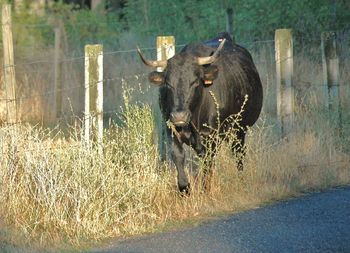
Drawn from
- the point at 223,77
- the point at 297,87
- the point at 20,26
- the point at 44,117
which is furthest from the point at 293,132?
the point at 20,26

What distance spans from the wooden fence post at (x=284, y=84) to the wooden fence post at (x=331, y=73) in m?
0.64

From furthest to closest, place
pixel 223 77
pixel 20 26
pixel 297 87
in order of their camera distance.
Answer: pixel 20 26
pixel 297 87
pixel 223 77

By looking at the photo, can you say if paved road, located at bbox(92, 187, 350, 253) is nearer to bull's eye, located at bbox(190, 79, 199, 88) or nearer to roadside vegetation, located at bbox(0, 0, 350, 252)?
roadside vegetation, located at bbox(0, 0, 350, 252)

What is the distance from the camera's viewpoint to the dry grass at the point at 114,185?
1112 cm

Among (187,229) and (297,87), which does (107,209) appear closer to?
(187,229)

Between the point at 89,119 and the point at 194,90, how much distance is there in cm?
146

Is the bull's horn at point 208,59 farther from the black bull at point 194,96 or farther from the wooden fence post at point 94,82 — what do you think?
the wooden fence post at point 94,82

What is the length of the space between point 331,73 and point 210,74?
3423 millimetres

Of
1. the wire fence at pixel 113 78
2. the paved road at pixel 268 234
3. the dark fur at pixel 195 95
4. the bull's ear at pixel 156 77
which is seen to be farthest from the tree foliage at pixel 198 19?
the paved road at pixel 268 234

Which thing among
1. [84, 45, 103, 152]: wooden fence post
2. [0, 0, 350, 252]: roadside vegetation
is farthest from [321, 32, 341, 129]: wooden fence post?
[84, 45, 103, 152]: wooden fence post

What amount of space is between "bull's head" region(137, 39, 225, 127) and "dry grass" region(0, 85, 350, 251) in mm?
355

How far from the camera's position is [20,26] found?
2978 centimetres

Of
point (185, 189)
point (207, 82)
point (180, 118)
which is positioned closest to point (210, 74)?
point (207, 82)

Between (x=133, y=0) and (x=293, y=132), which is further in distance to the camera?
(x=133, y=0)
